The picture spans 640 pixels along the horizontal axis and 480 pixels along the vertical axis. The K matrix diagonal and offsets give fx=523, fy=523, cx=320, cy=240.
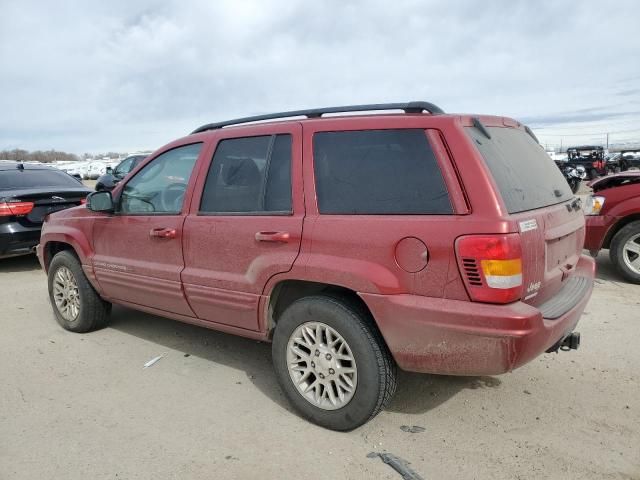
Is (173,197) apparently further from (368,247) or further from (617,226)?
(617,226)

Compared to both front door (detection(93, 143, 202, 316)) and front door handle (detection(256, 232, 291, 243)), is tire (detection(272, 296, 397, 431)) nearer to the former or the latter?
front door handle (detection(256, 232, 291, 243))

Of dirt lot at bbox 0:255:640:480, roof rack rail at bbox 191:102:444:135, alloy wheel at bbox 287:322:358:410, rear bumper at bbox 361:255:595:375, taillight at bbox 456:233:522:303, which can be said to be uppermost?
roof rack rail at bbox 191:102:444:135

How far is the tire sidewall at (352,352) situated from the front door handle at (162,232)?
112 cm

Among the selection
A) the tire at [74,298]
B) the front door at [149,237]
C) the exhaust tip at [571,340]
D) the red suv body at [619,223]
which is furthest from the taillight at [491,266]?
the red suv body at [619,223]

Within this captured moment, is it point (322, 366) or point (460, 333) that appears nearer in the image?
point (460, 333)

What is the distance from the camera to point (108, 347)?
4496mm

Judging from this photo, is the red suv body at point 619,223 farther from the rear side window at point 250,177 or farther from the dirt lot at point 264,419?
the rear side window at point 250,177

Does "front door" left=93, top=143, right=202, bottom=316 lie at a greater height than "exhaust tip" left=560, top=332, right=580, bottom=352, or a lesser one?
greater

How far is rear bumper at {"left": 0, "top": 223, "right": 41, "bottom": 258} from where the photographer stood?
7270 mm

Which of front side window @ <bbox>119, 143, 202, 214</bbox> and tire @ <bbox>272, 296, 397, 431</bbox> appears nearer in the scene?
tire @ <bbox>272, 296, 397, 431</bbox>

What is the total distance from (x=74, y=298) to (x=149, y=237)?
1422 mm

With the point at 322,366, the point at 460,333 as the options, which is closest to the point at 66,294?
the point at 322,366

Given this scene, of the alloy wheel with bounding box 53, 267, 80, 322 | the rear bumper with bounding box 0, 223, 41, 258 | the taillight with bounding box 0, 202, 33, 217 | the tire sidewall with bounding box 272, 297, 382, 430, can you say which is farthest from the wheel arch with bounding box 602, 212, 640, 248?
the taillight with bounding box 0, 202, 33, 217

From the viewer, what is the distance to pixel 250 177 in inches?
136
